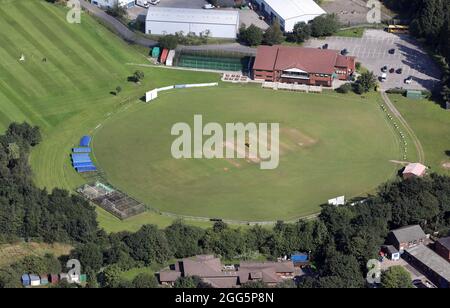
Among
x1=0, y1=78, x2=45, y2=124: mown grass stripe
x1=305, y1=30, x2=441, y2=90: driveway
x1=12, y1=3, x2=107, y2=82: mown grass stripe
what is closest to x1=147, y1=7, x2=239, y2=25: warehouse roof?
x1=305, y1=30, x2=441, y2=90: driveway

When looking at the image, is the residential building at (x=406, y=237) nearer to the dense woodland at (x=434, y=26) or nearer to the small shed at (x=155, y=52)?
the dense woodland at (x=434, y=26)

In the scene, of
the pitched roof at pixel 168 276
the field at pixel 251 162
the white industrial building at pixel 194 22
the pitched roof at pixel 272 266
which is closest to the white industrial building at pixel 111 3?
the white industrial building at pixel 194 22

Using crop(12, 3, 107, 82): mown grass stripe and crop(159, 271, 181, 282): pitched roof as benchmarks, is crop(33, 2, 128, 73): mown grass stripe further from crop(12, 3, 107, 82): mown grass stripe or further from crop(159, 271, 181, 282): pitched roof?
crop(159, 271, 181, 282): pitched roof

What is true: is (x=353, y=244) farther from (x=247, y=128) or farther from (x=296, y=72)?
(x=296, y=72)

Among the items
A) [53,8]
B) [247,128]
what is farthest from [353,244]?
[53,8]

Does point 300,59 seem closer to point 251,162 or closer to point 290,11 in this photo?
point 290,11
